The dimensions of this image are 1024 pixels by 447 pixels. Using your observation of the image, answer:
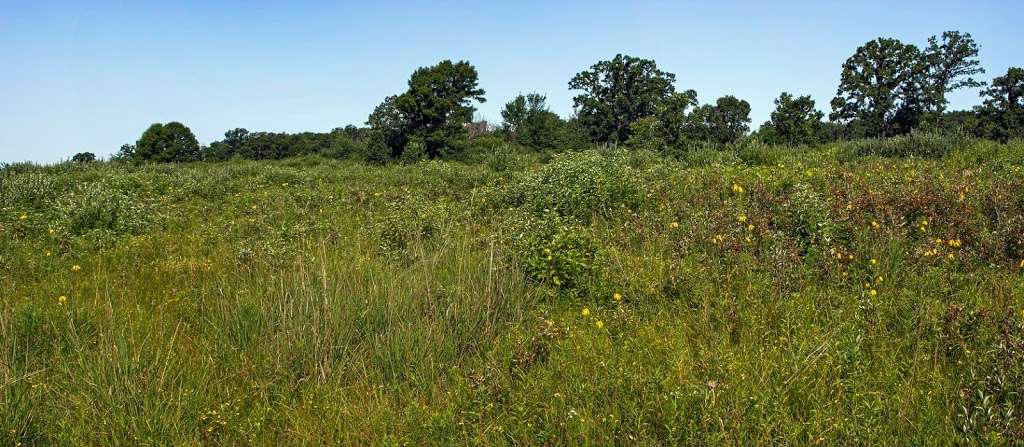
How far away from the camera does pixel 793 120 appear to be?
48.2 meters

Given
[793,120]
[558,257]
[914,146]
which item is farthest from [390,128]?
[558,257]

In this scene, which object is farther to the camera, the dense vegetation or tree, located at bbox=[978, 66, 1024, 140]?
tree, located at bbox=[978, 66, 1024, 140]

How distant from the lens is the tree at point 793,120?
47781 millimetres

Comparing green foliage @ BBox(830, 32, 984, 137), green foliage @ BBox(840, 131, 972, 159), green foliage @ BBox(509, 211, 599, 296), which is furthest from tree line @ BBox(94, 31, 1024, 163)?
green foliage @ BBox(509, 211, 599, 296)

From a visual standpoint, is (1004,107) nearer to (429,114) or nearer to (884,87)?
(884,87)

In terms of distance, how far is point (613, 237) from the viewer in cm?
614

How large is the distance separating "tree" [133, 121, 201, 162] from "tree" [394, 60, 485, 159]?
22036 mm

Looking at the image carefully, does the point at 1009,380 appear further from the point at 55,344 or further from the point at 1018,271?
the point at 55,344

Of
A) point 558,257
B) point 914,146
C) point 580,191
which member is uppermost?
point 914,146

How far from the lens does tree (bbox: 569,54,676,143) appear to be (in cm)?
5106

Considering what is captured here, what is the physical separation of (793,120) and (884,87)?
260 inches

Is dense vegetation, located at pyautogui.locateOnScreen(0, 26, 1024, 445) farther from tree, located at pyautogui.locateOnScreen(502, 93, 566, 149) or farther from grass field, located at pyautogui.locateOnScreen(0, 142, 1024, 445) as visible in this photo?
tree, located at pyautogui.locateOnScreen(502, 93, 566, 149)

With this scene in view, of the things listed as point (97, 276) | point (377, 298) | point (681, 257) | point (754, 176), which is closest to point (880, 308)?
point (681, 257)

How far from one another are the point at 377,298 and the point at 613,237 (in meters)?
2.83
